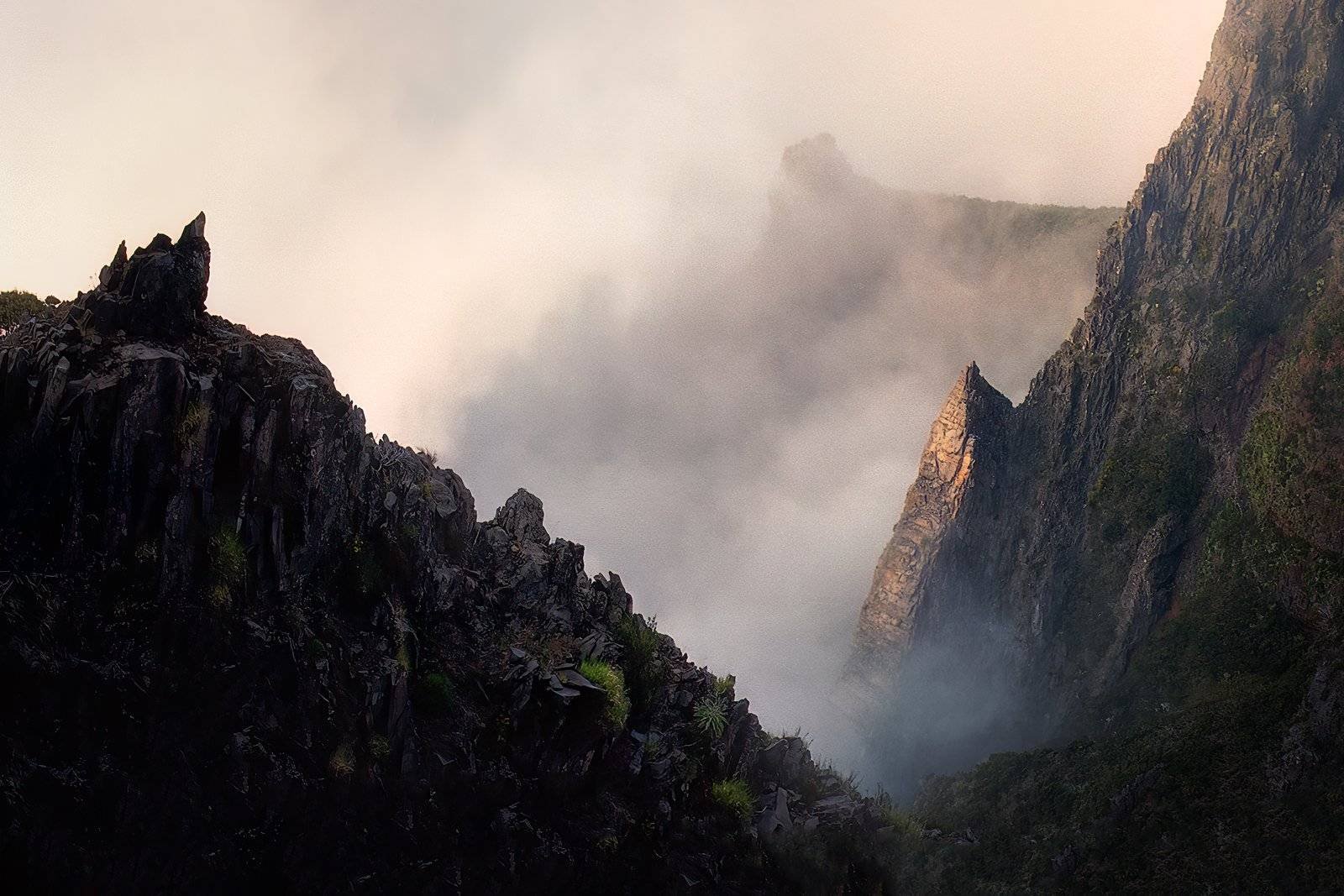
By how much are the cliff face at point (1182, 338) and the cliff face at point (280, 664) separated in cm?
12090

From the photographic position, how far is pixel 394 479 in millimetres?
47312

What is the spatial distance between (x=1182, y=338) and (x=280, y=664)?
151 meters

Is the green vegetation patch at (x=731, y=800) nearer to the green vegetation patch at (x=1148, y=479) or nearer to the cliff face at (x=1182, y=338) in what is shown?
the cliff face at (x=1182, y=338)

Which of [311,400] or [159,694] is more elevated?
[311,400]

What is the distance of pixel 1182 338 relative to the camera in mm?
162750

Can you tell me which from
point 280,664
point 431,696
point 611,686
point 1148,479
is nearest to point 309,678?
point 280,664

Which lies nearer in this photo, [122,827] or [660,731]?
[122,827]

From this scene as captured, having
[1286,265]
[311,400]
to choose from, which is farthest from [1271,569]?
[311,400]

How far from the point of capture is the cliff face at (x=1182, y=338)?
501 ft

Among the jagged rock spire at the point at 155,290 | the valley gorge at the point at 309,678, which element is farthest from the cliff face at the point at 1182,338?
the jagged rock spire at the point at 155,290

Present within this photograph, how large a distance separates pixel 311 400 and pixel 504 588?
40.2ft

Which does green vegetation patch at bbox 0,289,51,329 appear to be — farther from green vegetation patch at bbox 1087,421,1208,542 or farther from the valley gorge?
green vegetation patch at bbox 1087,421,1208,542

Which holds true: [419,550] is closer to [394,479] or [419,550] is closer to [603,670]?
[394,479]

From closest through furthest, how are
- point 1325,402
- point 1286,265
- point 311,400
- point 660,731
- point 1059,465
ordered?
point 311,400, point 660,731, point 1325,402, point 1286,265, point 1059,465
